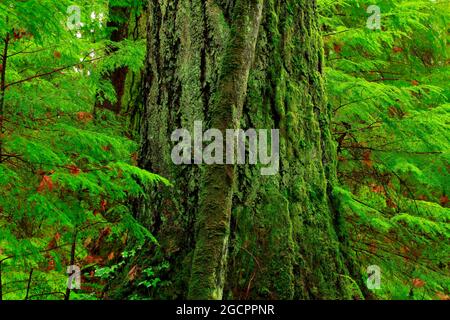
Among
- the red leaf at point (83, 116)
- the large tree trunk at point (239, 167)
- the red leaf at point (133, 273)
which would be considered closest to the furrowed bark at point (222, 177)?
the large tree trunk at point (239, 167)

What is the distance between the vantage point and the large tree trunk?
2.84 meters

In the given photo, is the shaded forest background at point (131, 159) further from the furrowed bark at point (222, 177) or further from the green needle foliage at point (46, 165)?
the furrowed bark at point (222, 177)

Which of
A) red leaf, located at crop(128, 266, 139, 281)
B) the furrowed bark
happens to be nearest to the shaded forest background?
red leaf, located at crop(128, 266, 139, 281)

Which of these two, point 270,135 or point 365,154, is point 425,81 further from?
point 270,135

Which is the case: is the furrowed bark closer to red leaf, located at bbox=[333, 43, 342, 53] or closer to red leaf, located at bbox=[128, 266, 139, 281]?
red leaf, located at bbox=[128, 266, 139, 281]

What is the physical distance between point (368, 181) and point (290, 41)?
3.54m

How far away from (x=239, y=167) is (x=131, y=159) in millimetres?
2087

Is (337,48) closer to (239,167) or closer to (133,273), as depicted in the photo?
(239,167)

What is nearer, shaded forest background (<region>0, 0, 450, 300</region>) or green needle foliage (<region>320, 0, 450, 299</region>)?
shaded forest background (<region>0, 0, 450, 300</region>)

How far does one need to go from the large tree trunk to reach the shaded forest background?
0.18 ft

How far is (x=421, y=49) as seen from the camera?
310 inches

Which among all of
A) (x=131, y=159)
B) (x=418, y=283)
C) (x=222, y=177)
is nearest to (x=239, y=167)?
(x=222, y=177)

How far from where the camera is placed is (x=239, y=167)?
9.82 ft

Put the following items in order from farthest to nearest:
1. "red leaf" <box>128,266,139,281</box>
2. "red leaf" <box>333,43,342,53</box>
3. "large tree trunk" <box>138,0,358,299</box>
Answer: "red leaf" <box>333,43,342,53</box>, "red leaf" <box>128,266,139,281</box>, "large tree trunk" <box>138,0,358,299</box>
